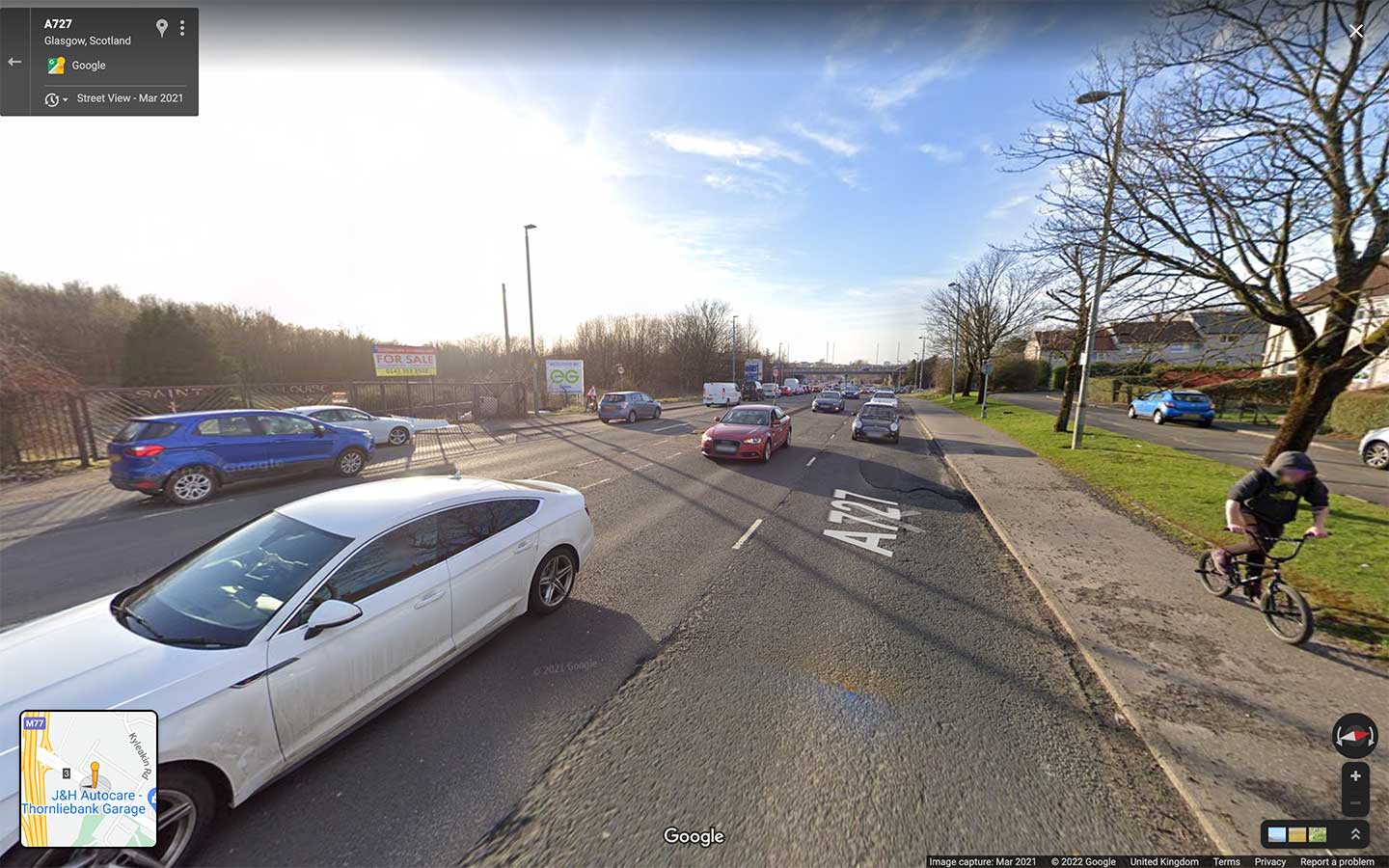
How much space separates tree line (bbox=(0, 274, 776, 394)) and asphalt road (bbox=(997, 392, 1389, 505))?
2696 centimetres

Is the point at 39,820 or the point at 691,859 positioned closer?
the point at 39,820

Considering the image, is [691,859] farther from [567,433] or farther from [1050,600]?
[567,433]

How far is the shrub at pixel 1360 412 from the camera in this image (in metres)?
15.2

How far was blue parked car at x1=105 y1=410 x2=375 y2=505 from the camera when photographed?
739 centimetres

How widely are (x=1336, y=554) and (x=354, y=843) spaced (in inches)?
382

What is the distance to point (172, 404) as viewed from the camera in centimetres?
1320

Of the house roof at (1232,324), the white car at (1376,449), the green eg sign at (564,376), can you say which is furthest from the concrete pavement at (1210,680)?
the green eg sign at (564,376)

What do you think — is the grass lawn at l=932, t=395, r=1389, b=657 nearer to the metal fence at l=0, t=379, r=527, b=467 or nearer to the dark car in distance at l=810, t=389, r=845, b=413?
the dark car in distance at l=810, t=389, r=845, b=413

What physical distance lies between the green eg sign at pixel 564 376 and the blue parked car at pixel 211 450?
17.1 metres

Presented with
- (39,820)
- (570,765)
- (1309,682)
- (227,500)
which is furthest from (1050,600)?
(227,500)

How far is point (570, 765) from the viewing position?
103 inches

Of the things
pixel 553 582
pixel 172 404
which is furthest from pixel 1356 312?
pixel 172 404

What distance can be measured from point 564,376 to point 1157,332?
25.3 metres

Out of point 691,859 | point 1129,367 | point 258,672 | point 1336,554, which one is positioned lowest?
point 691,859
